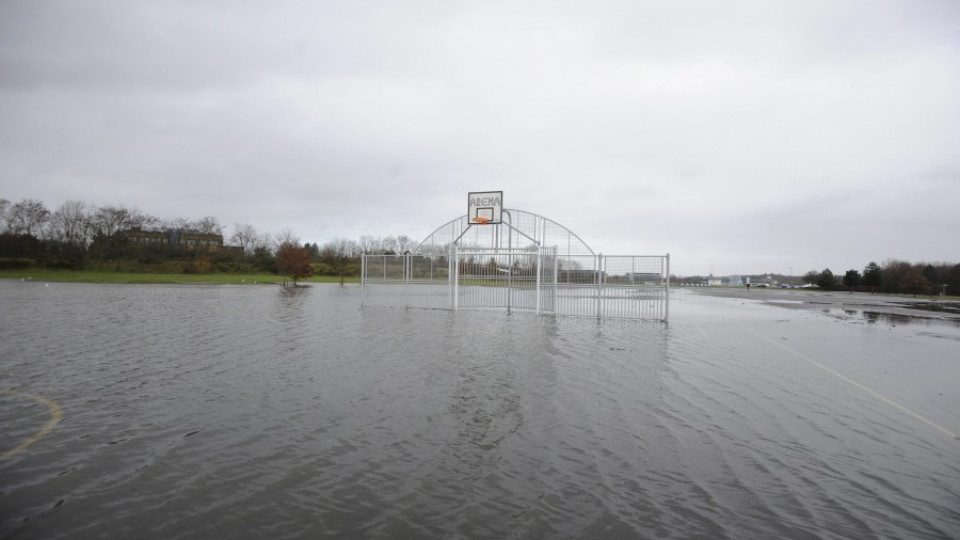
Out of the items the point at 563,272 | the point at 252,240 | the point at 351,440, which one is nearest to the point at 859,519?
the point at 351,440

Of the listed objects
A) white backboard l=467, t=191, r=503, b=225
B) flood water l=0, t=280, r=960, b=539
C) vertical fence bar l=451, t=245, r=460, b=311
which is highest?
white backboard l=467, t=191, r=503, b=225

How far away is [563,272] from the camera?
70.2 feet

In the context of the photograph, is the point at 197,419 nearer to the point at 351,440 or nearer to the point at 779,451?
the point at 351,440

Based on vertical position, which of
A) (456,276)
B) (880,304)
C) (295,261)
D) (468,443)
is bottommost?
(468,443)

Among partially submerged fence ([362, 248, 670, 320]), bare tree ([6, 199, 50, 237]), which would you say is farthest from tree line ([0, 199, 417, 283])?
partially submerged fence ([362, 248, 670, 320])

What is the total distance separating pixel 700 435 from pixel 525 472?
2442 mm

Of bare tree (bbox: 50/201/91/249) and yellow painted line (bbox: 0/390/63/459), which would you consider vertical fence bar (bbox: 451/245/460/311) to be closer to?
yellow painted line (bbox: 0/390/63/459)

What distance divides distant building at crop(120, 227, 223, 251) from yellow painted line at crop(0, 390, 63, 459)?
8237cm

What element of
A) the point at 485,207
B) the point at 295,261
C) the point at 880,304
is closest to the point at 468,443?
the point at 485,207

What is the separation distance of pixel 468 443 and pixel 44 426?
4.90 meters

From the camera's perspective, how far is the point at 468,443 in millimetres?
5285

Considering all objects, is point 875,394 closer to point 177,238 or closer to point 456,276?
point 456,276

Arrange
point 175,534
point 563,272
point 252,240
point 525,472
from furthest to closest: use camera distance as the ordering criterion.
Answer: point 252,240 < point 563,272 < point 525,472 < point 175,534

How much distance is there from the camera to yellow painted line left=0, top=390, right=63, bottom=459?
4867 mm
